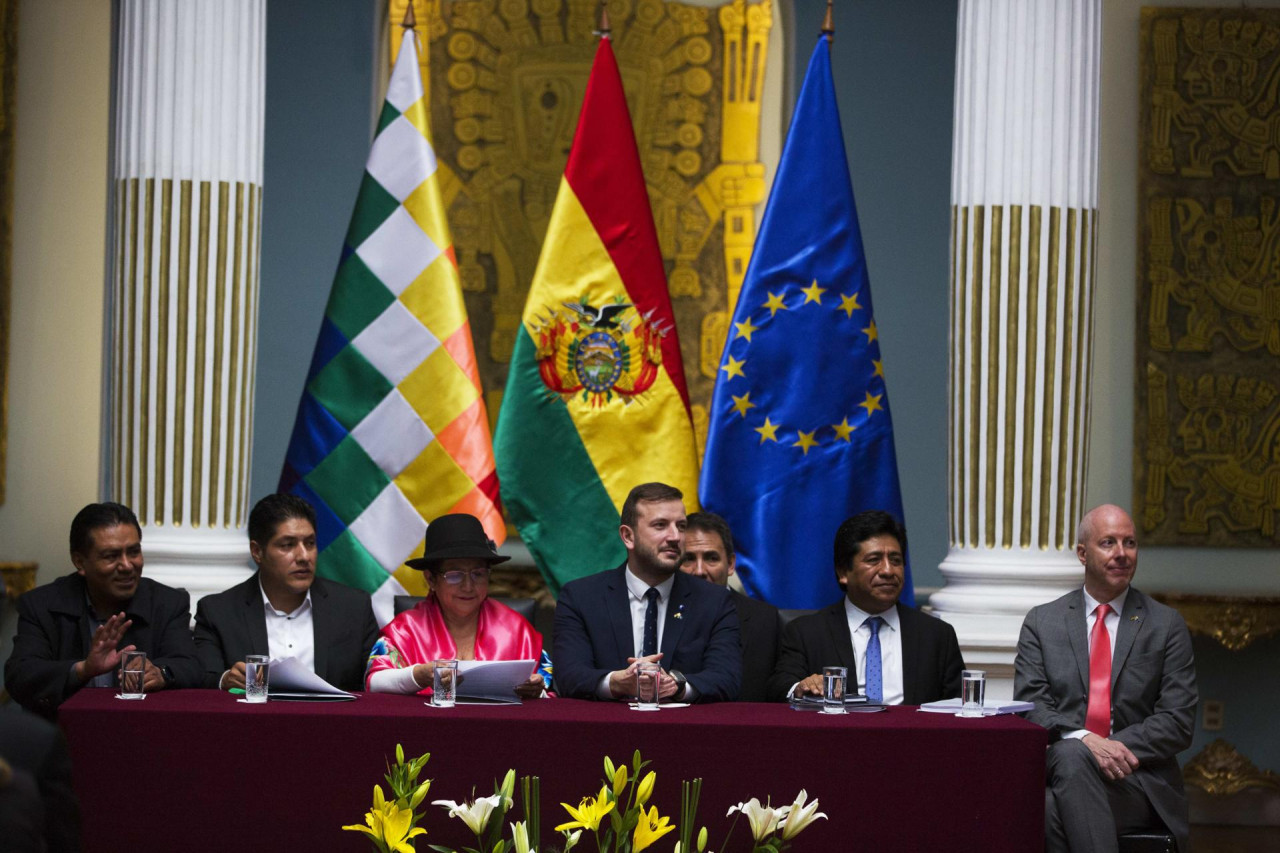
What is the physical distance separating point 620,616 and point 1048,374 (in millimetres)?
1757

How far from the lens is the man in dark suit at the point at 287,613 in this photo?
3.94m

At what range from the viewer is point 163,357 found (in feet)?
16.0

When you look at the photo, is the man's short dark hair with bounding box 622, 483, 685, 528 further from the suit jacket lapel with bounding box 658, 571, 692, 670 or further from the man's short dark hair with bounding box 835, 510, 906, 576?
the man's short dark hair with bounding box 835, 510, 906, 576

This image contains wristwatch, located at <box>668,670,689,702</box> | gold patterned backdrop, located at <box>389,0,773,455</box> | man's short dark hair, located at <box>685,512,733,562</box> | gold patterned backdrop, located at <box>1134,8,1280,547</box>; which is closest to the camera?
wristwatch, located at <box>668,670,689,702</box>

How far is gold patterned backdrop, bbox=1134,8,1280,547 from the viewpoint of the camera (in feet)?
19.7

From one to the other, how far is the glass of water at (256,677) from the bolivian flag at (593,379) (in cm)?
170

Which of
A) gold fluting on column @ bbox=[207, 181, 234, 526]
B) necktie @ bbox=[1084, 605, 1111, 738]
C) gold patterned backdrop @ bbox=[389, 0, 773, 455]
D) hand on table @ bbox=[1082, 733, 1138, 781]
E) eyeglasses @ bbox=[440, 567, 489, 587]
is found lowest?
hand on table @ bbox=[1082, 733, 1138, 781]

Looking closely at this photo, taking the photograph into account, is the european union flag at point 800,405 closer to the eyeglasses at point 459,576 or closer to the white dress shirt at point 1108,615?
the white dress shirt at point 1108,615

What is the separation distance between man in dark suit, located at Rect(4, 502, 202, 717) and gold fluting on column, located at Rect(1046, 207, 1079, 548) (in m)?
2.69

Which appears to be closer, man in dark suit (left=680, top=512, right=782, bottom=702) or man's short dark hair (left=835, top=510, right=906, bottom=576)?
man's short dark hair (left=835, top=510, right=906, bottom=576)

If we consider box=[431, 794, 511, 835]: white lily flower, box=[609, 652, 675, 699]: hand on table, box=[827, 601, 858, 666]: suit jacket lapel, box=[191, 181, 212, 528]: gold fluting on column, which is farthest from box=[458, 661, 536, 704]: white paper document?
box=[191, 181, 212, 528]: gold fluting on column

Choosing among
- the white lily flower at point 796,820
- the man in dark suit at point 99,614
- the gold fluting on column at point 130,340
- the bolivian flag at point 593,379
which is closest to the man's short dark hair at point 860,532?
the bolivian flag at point 593,379

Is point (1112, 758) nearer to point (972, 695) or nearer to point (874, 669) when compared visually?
point (972, 695)

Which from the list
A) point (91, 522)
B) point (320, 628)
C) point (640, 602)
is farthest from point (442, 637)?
point (91, 522)
